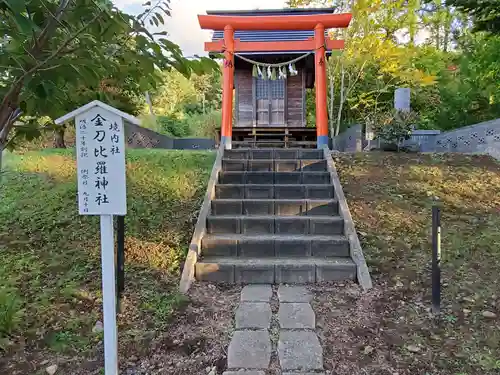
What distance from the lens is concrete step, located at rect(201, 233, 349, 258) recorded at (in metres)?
4.54

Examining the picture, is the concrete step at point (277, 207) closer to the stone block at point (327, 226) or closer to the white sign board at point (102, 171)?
the stone block at point (327, 226)

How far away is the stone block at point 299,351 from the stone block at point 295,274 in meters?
1.09

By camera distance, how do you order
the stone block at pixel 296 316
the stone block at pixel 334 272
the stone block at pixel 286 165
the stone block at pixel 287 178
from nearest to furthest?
the stone block at pixel 296 316
the stone block at pixel 334 272
the stone block at pixel 287 178
the stone block at pixel 286 165

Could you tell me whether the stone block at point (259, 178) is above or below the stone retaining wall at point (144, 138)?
below

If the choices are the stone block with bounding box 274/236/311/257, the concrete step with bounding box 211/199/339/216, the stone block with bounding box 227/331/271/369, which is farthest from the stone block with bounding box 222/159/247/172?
the stone block with bounding box 227/331/271/369

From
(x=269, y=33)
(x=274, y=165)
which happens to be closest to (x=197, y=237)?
(x=274, y=165)

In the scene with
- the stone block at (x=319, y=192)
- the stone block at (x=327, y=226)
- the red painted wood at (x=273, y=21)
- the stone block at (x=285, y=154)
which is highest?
the red painted wood at (x=273, y=21)

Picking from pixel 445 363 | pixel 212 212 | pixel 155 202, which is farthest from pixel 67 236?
pixel 445 363

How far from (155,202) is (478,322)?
4128 millimetres

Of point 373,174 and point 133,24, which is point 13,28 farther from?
point 373,174

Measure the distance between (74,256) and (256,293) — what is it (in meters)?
2.10

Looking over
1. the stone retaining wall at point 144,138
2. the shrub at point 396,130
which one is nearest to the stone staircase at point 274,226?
the shrub at point 396,130

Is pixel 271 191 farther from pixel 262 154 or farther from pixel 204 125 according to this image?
pixel 204 125

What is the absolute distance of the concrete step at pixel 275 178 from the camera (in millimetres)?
6074
